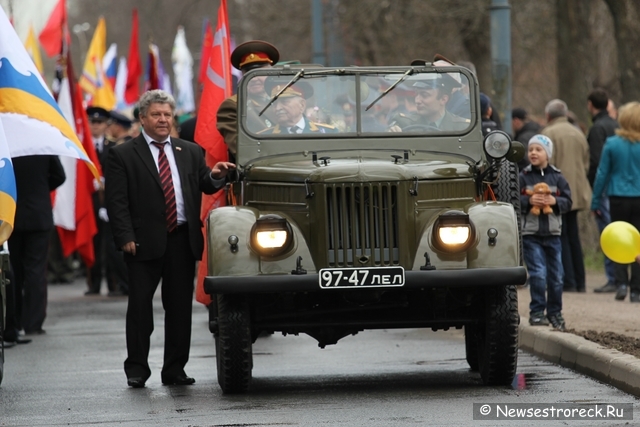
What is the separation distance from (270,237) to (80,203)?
8974 mm

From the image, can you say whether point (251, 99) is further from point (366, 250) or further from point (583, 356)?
point (583, 356)

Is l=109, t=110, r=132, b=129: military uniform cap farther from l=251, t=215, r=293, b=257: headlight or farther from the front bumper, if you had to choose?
the front bumper

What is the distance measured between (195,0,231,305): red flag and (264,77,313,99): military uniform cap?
43.0 inches

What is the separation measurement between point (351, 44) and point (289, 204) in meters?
28.3

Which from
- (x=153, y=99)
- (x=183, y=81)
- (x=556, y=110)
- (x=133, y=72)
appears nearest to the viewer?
(x=153, y=99)

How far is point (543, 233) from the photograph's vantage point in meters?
12.1

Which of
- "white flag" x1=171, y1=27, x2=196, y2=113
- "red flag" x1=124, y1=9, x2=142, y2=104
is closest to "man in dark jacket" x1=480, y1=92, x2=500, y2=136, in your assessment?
"red flag" x1=124, y1=9, x2=142, y2=104

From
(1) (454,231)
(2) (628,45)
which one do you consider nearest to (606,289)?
(2) (628,45)

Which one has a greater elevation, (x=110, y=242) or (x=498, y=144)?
(x=498, y=144)

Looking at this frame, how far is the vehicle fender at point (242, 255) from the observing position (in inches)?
353

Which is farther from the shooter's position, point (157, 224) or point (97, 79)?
point (97, 79)

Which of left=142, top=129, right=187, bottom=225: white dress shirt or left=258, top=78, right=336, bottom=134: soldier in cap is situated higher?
left=258, top=78, right=336, bottom=134: soldier in cap

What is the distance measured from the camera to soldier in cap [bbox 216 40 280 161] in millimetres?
10555

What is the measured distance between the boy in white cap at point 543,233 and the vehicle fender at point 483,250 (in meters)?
2.99
